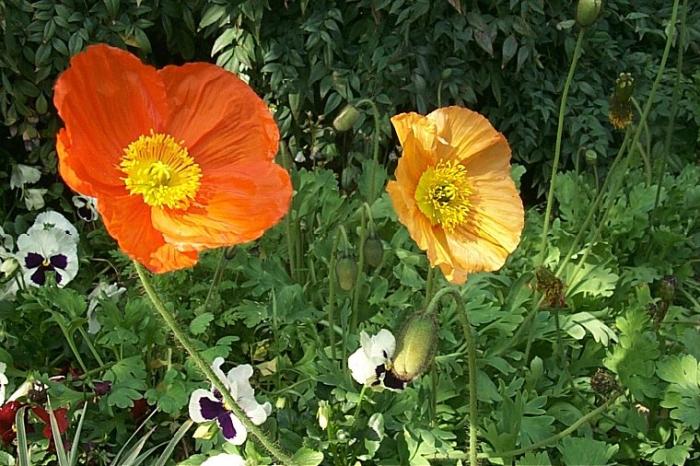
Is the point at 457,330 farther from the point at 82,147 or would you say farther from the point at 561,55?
the point at 561,55

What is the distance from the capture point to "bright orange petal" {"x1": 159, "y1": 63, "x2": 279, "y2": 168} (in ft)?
3.55

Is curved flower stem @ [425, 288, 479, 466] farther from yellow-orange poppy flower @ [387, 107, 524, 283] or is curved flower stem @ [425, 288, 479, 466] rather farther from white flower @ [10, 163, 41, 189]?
white flower @ [10, 163, 41, 189]

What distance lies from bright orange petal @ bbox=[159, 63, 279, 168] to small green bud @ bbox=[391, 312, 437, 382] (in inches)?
11.1

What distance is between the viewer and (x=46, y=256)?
70.2 inches

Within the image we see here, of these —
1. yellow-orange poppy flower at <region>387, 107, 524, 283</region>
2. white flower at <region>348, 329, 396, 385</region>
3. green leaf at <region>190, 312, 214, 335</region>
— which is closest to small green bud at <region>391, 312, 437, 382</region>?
yellow-orange poppy flower at <region>387, 107, 524, 283</region>

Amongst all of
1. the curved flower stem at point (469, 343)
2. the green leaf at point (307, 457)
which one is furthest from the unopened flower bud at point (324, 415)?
the curved flower stem at point (469, 343)

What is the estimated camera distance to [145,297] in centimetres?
172

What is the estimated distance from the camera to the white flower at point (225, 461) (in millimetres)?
1309

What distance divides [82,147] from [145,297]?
0.77 meters

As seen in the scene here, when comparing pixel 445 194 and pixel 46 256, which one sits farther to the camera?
pixel 46 256

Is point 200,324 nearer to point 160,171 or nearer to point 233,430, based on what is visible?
point 233,430

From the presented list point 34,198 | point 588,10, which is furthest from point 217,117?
point 34,198

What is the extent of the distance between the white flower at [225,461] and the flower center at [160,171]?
0.45 m

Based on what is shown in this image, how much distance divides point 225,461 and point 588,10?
941 millimetres
